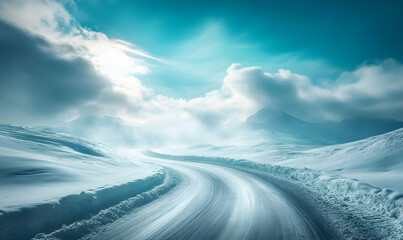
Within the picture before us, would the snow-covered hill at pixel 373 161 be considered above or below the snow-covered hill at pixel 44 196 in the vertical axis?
above

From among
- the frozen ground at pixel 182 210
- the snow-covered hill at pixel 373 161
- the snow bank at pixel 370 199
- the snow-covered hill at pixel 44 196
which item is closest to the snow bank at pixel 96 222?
the frozen ground at pixel 182 210

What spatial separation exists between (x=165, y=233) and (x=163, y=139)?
13805 cm

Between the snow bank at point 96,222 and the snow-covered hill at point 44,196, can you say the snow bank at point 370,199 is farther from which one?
the snow-covered hill at point 44,196

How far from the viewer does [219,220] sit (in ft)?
23.6

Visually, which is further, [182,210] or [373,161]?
[373,161]

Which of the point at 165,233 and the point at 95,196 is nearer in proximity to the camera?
the point at 165,233

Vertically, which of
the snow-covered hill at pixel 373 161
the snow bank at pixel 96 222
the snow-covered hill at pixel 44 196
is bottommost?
the snow bank at pixel 96 222

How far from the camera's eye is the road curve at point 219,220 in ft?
19.8

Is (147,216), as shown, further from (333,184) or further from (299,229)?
(333,184)

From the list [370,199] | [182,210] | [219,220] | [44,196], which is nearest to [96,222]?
[44,196]

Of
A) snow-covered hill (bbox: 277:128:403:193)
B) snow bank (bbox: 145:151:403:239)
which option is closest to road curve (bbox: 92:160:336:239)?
snow bank (bbox: 145:151:403:239)

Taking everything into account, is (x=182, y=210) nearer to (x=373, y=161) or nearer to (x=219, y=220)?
(x=219, y=220)

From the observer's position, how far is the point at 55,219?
635 cm

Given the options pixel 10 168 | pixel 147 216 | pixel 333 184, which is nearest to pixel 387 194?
pixel 333 184
